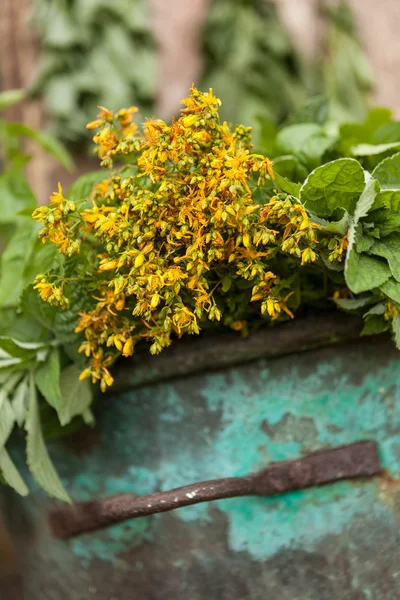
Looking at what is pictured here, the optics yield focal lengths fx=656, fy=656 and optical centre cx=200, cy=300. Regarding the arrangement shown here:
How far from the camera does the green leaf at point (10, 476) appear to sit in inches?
32.1

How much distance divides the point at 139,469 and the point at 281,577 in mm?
230

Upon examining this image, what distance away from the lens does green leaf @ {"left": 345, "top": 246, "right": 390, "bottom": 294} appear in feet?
2.21

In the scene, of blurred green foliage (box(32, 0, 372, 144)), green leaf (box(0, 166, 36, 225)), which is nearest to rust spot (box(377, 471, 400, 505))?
green leaf (box(0, 166, 36, 225))

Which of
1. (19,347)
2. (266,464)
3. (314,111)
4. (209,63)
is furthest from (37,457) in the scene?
(209,63)

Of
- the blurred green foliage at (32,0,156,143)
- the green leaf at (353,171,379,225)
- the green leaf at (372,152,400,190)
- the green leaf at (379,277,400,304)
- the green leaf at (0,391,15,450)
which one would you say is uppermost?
the blurred green foliage at (32,0,156,143)

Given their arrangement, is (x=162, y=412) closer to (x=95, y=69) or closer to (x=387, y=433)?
(x=387, y=433)

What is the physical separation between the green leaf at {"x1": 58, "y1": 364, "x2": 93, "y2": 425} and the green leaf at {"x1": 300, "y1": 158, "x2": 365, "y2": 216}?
358 millimetres

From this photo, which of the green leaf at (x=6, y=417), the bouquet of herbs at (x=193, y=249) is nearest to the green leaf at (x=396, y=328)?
the bouquet of herbs at (x=193, y=249)

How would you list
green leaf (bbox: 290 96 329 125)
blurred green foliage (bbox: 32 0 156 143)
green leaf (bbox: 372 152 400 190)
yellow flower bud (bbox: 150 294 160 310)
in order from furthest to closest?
1. blurred green foliage (bbox: 32 0 156 143)
2. green leaf (bbox: 290 96 329 125)
3. green leaf (bbox: 372 152 400 190)
4. yellow flower bud (bbox: 150 294 160 310)

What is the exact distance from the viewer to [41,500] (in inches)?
39.1

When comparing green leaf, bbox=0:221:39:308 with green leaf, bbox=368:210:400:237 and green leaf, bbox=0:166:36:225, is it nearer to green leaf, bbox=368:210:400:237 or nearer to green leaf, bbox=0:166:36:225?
→ green leaf, bbox=0:166:36:225

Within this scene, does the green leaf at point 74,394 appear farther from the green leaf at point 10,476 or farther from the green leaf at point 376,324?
the green leaf at point 376,324

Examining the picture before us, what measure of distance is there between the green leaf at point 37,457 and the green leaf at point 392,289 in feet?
1.49

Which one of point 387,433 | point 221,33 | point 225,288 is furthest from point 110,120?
point 221,33
